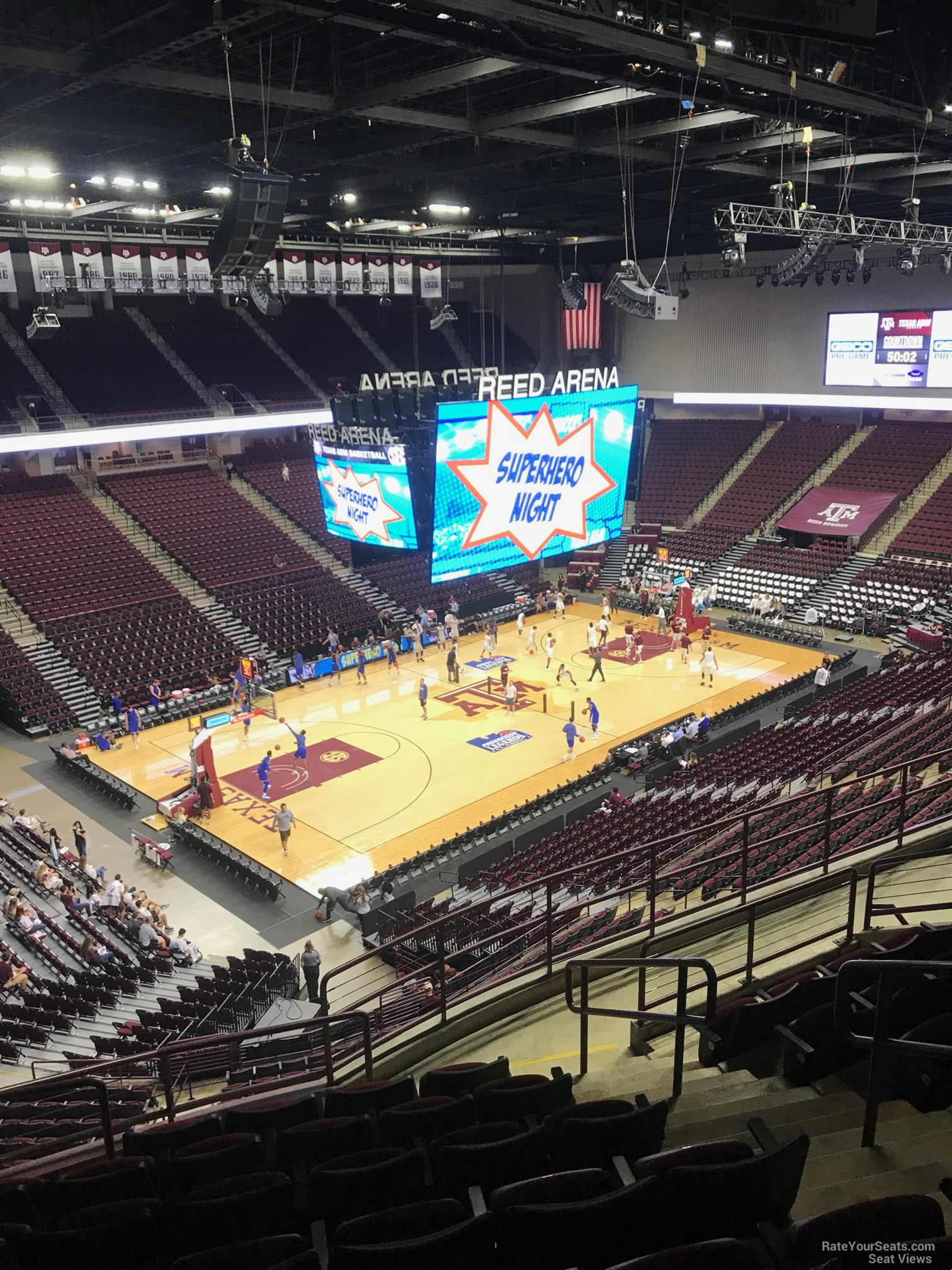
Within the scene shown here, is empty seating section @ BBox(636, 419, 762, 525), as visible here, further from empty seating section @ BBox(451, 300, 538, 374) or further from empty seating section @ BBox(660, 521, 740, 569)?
empty seating section @ BBox(451, 300, 538, 374)

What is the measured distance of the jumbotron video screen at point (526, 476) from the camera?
2084 centimetres

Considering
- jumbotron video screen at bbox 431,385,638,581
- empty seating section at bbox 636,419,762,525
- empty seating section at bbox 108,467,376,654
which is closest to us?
jumbotron video screen at bbox 431,385,638,581

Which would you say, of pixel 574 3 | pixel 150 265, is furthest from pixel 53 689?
pixel 574 3

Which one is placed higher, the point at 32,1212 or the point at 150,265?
the point at 150,265

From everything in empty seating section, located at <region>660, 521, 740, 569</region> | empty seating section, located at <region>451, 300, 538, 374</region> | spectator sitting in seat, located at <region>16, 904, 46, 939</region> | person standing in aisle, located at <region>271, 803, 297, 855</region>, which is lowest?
person standing in aisle, located at <region>271, 803, 297, 855</region>

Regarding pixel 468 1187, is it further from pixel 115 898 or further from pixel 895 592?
pixel 895 592

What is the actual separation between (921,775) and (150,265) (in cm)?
2407

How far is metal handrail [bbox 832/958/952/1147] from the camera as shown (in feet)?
13.6

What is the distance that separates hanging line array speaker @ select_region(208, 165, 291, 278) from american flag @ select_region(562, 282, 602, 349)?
31.2m

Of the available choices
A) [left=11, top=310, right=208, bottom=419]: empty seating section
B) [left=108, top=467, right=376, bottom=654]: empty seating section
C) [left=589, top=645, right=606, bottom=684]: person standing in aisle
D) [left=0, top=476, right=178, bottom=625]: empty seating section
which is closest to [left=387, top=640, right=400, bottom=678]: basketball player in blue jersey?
[left=108, top=467, right=376, bottom=654]: empty seating section

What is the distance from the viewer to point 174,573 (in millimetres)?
33062

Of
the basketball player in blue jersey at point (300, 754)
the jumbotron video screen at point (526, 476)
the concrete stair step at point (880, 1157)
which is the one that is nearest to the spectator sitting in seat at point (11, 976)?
the basketball player in blue jersey at point (300, 754)

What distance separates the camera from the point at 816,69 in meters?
15.2

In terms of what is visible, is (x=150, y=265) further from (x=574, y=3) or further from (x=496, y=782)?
(x=574, y=3)
